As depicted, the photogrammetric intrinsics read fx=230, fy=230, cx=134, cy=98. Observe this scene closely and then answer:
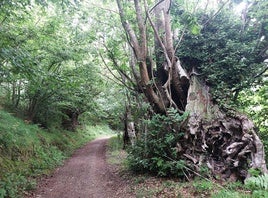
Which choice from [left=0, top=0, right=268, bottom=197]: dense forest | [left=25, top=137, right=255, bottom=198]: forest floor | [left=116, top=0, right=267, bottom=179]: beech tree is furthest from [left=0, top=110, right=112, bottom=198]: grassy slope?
[left=116, top=0, right=267, bottom=179]: beech tree

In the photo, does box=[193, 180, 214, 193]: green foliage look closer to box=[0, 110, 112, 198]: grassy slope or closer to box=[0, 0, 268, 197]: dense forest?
box=[0, 0, 268, 197]: dense forest

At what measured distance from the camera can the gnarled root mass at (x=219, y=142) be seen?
7.32 meters

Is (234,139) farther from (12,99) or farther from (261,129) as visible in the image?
(12,99)

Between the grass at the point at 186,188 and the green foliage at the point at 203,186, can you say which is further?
the green foliage at the point at 203,186

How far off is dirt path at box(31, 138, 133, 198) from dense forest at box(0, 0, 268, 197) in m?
0.67

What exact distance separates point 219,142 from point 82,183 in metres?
5.52

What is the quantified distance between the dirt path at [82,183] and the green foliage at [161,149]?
1202mm

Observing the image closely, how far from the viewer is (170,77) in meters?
8.89

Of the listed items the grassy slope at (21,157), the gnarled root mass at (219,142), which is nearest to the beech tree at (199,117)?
the gnarled root mass at (219,142)

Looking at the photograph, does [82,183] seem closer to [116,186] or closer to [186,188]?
[116,186]

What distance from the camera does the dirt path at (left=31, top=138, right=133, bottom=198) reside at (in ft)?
25.8

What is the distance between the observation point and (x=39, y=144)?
12.4 m

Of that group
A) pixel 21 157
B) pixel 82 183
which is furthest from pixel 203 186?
pixel 21 157

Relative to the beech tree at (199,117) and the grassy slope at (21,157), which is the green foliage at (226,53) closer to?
the beech tree at (199,117)
